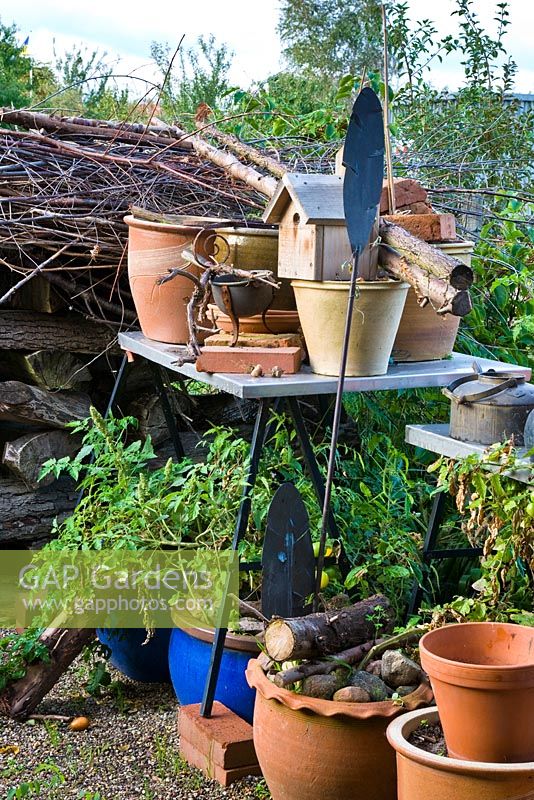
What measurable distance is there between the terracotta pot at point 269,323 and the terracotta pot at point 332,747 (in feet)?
4.36

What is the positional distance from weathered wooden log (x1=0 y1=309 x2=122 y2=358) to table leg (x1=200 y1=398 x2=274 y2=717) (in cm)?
147

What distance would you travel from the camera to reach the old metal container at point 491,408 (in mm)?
2953

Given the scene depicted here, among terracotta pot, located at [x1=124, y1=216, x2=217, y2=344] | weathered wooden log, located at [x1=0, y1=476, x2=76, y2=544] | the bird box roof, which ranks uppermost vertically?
the bird box roof

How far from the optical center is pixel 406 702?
2.85 meters

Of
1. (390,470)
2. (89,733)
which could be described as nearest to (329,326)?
(390,470)

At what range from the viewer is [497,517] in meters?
2.83

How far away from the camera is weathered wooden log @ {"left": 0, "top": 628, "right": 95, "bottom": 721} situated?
152 inches

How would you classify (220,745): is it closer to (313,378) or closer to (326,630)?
(326,630)

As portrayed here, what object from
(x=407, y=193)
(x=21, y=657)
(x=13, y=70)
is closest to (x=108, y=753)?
(x=21, y=657)

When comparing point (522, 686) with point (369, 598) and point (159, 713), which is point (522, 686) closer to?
point (369, 598)

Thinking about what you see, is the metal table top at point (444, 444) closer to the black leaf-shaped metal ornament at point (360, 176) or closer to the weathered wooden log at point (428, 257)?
the black leaf-shaped metal ornament at point (360, 176)

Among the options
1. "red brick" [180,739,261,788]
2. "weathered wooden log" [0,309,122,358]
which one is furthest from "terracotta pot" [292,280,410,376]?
"weathered wooden log" [0,309,122,358]

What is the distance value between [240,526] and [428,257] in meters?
1.09

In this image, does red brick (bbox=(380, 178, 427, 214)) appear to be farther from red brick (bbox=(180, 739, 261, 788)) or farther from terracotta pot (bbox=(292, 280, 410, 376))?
red brick (bbox=(180, 739, 261, 788))
